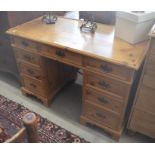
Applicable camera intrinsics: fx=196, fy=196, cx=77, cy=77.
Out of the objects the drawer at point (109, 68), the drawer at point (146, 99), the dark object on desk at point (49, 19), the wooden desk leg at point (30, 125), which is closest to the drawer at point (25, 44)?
the dark object on desk at point (49, 19)

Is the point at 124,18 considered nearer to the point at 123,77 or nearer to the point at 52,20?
the point at 123,77

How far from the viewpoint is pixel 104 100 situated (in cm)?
146

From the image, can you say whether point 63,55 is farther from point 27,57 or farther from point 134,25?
point 134,25

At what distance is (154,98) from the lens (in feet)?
4.24

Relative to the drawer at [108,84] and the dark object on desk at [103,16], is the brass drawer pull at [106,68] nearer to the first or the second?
the drawer at [108,84]

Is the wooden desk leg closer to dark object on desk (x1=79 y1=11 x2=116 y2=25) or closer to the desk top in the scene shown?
the desk top

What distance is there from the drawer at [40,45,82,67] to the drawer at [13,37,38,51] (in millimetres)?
81

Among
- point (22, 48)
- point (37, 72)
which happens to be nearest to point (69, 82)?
point (37, 72)

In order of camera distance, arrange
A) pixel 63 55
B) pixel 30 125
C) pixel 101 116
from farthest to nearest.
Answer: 1. pixel 101 116
2. pixel 63 55
3. pixel 30 125

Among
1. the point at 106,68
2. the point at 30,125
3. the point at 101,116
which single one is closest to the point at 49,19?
the point at 106,68

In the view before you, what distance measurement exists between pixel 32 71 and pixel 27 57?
0.46 ft

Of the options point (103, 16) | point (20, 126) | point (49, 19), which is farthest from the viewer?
point (103, 16)

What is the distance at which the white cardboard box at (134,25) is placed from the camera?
1246mm

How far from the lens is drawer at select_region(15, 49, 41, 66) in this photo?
5.42 feet
